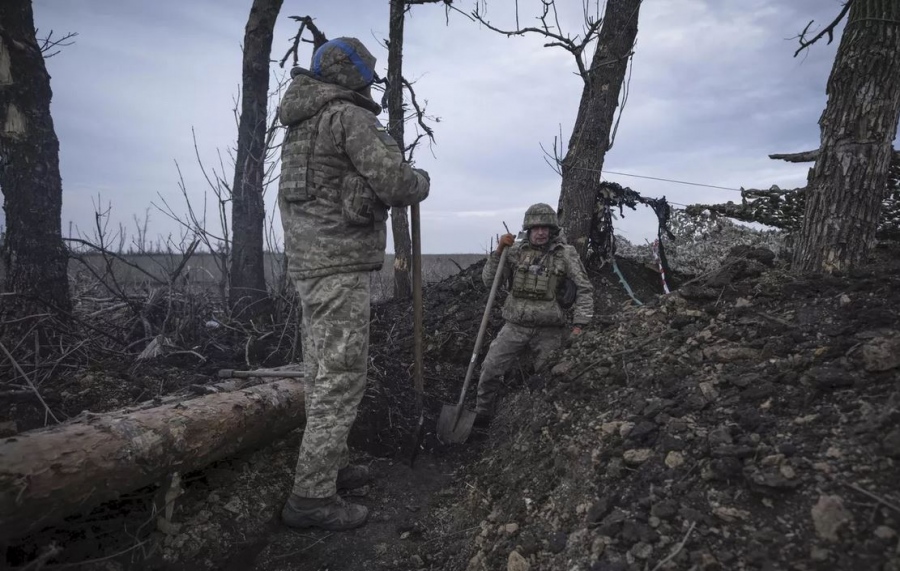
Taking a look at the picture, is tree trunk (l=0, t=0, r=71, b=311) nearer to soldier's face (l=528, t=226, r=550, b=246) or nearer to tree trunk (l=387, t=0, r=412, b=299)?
tree trunk (l=387, t=0, r=412, b=299)

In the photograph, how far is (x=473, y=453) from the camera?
4.05m

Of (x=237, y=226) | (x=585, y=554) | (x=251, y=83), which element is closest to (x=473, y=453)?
(x=585, y=554)

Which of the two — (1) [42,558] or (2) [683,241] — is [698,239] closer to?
(2) [683,241]

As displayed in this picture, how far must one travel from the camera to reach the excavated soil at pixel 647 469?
5.85 feet

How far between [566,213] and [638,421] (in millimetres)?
4096

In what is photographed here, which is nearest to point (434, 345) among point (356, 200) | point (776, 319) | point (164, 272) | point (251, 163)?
point (356, 200)

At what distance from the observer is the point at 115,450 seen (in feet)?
7.82

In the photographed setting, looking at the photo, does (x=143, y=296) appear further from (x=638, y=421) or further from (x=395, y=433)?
(x=638, y=421)

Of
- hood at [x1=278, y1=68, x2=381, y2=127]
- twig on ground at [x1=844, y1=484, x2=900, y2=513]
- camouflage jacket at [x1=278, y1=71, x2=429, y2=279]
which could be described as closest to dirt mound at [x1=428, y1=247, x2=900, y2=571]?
twig on ground at [x1=844, y1=484, x2=900, y2=513]

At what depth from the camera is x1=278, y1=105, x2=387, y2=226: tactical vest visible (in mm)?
2945

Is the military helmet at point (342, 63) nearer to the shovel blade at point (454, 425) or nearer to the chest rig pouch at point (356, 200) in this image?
the chest rig pouch at point (356, 200)

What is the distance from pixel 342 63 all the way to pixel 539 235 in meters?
2.33

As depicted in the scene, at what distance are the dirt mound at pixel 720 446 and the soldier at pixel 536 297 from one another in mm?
872

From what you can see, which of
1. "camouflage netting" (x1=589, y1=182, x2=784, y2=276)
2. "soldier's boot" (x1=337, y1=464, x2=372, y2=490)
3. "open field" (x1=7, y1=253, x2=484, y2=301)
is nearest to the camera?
"soldier's boot" (x1=337, y1=464, x2=372, y2=490)
